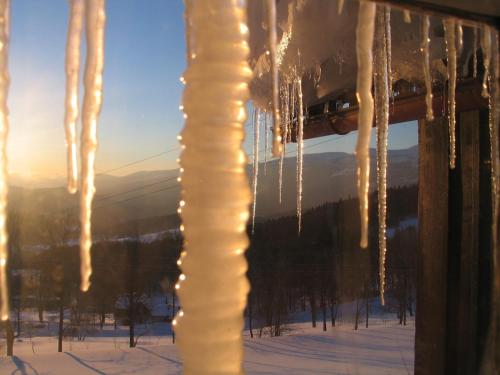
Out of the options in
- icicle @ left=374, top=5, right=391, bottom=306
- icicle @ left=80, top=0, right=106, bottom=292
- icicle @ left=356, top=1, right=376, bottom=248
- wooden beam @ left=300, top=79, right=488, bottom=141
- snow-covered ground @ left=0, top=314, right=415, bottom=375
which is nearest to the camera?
icicle @ left=80, top=0, right=106, bottom=292

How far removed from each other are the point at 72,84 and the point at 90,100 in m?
0.05

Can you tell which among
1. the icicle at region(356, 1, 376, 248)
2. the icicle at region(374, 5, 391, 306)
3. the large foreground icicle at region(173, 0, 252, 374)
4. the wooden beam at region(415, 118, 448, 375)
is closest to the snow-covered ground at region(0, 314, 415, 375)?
the wooden beam at region(415, 118, 448, 375)

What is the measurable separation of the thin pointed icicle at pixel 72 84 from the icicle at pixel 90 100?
19 mm

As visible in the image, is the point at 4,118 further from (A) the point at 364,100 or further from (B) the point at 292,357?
(B) the point at 292,357

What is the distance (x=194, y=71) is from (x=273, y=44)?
6.5 inches

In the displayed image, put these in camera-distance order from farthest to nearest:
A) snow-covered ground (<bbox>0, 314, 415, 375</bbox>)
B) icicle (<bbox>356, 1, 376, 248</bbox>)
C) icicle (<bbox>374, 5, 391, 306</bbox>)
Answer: snow-covered ground (<bbox>0, 314, 415, 375</bbox>), icicle (<bbox>374, 5, 391, 306</bbox>), icicle (<bbox>356, 1, 376, 248</bbox>)

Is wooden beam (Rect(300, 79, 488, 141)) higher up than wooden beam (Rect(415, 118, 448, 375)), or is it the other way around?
wooden beam (Rect(300, 79, 488, 141))

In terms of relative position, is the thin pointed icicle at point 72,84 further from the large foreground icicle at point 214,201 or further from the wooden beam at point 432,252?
the wooden beam at point 432,252

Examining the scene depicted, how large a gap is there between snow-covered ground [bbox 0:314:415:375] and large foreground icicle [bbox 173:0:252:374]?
239 inches

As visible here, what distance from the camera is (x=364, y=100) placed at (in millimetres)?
830

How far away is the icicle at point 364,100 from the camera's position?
78 centimetres

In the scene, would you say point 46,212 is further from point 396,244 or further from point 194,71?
point 194,71

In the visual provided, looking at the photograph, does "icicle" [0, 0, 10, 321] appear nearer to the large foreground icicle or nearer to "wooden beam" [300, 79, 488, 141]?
the large foreground icicle

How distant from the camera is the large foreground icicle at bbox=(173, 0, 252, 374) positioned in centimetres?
53
